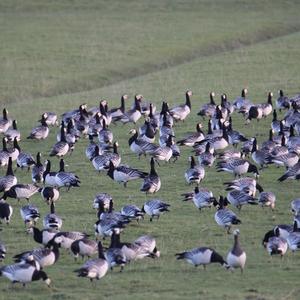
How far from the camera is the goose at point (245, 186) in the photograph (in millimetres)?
26267

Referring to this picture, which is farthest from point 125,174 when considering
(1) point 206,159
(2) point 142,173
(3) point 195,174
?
(1) point 206,159

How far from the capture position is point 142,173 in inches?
1126

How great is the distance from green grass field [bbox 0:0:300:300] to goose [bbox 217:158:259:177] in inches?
16.2

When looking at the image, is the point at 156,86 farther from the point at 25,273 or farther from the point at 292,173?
the point at 25,273

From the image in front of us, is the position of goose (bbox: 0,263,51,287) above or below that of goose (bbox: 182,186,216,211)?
above

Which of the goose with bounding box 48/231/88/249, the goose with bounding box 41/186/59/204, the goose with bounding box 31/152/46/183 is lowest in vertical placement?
the goose with bounding box 31/152/46/183

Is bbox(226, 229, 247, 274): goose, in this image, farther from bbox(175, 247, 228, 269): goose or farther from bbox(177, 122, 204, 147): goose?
bbox(177, 122, 204, 147): goose

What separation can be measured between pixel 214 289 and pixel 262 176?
11213 millimetres

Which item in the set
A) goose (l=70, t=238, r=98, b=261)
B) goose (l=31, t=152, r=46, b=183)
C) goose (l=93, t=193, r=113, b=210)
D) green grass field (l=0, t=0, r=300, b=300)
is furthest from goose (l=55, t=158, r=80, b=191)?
goose (l=70, t=238, r=98, b=261)

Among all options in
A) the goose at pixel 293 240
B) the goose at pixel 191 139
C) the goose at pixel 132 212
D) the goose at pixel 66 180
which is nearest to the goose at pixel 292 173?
the goose at pixel 191 139

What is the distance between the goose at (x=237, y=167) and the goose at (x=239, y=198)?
3.88 m

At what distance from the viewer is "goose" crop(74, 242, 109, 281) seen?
19183mm

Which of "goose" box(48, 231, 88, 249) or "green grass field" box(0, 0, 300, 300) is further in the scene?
"goose" box(48, 231, 88, 249)

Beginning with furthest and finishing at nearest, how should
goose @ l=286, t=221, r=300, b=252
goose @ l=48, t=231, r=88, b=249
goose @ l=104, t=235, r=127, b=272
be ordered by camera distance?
goose @ l=48, t=231, r=88, b=249 → goose @ l=286, t=221, r=300, b=252 → goose @ l=104, t=235, r=127, b=272
